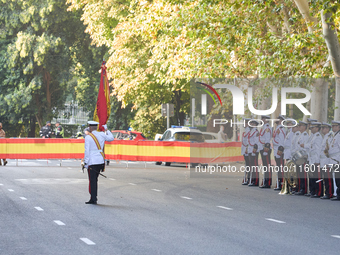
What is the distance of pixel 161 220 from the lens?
9.74m

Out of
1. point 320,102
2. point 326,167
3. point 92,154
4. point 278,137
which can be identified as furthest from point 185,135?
point 92,154

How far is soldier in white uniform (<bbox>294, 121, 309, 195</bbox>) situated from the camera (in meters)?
14.4

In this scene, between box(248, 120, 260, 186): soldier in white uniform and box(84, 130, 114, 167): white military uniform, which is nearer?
box(84, 130, 114, 167): white military uniform

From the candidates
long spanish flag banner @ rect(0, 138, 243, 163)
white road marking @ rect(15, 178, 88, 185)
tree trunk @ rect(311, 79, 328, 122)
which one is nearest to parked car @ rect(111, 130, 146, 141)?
long spanish flag banner @ rect(0, 138, 243, 163)

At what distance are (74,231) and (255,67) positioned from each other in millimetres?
12532

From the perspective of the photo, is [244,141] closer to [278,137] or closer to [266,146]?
[266,146]

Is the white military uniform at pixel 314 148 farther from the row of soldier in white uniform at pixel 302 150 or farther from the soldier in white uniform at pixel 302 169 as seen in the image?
the soldier in white uniform at pixel 302 169

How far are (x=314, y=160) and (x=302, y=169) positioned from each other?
52 cm

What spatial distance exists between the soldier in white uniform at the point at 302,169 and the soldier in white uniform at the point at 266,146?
1.57 m

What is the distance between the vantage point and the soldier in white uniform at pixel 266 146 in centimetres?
1598

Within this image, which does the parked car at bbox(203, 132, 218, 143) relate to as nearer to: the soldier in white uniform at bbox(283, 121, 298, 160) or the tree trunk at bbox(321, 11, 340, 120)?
the soldier in white uniform at bbox(283, 121, 298, 160)

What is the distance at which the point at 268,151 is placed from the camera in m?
16.1

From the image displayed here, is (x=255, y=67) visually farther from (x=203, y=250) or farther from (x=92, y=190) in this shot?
(x=203, y=250)

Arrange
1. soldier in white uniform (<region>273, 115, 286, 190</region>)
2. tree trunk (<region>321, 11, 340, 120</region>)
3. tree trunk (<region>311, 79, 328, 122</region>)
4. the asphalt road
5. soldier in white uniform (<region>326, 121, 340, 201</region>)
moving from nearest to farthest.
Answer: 1. the asphalt road
2. soldier in white uniform (<region>326, 121, 340, 201</region>)
3. tree trunk (<region>321, 11, 340, 120</region>)
4. soldier in white uniform (<region>273, 115, 286, 190</region>)
5. tree trunk (<region>311, 79, 328, 122</region>)
